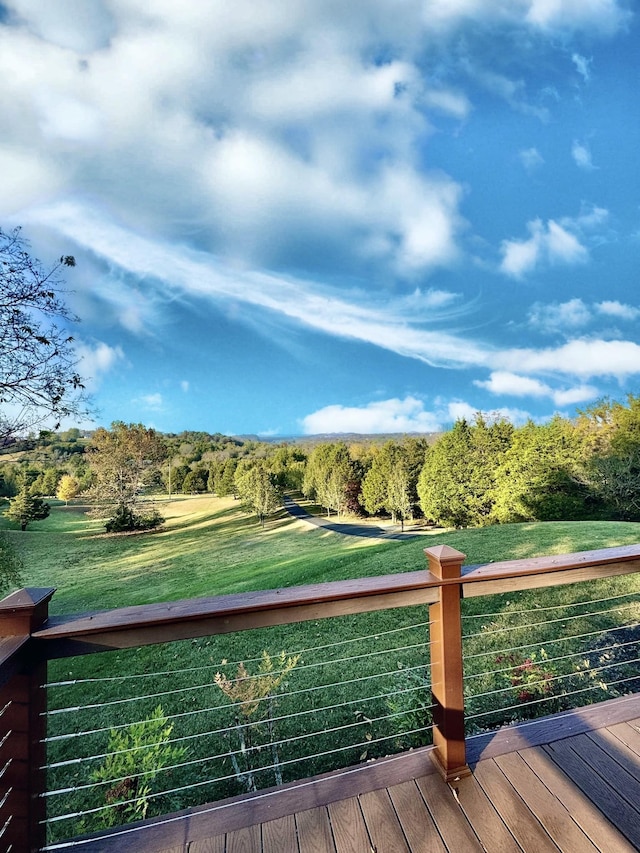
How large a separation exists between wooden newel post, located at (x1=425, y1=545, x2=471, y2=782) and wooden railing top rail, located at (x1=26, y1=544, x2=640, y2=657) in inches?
0.5

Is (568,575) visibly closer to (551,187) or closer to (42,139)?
(42,139)

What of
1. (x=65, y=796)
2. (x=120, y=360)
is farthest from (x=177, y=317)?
(x=65, y=796)

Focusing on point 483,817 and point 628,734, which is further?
point 628,734

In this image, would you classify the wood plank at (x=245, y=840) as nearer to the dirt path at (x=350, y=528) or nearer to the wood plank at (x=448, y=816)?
the wood plank at (x=448, y=816)

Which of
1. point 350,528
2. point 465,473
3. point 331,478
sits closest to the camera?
point 465,473

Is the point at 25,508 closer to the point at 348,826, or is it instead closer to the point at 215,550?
the point at 215,550

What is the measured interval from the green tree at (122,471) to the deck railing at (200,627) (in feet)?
76.3

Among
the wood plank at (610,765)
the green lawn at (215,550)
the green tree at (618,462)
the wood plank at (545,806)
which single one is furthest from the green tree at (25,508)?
the green tree at (618,462)

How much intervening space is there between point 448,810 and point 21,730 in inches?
49.8

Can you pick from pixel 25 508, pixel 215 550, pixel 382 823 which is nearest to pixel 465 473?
pixel 215 550

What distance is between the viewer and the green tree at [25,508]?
1786cm

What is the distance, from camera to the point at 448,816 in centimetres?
125

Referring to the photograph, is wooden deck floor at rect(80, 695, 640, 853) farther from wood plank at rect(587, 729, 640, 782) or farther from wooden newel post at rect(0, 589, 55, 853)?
wooden newel post at rect(0, 589, 55, 853)

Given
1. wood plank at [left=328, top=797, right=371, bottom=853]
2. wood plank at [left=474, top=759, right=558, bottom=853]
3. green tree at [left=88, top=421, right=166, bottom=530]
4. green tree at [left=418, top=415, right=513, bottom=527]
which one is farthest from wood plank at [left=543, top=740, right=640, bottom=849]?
green tree at [left=88, top=421, right=166, bottom=530]
